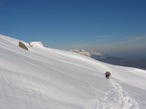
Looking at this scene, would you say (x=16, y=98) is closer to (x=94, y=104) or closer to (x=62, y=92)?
(x=62, y=92)

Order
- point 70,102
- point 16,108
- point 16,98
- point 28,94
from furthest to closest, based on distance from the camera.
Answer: point 70,102
point 28,94
point 16,98
point 16,108

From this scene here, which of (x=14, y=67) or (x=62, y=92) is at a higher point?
(x=14, y=67)

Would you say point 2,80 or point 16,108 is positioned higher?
point 2,80

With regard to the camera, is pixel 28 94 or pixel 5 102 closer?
pixel 5 102

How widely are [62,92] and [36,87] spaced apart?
158 cm

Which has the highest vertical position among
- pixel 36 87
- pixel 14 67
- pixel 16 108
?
pixel 14 67

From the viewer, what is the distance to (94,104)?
13320mm

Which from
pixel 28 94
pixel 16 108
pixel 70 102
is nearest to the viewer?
pixel 16 108

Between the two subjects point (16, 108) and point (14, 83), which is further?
point (14, 83)

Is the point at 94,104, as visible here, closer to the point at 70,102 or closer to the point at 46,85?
the point at 70,102

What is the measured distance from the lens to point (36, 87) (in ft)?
40.0

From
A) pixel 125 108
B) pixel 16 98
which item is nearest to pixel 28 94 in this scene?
pixel 16 98

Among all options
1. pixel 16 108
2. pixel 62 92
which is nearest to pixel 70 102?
pixel 62 92

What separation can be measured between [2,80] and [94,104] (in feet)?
16.4
